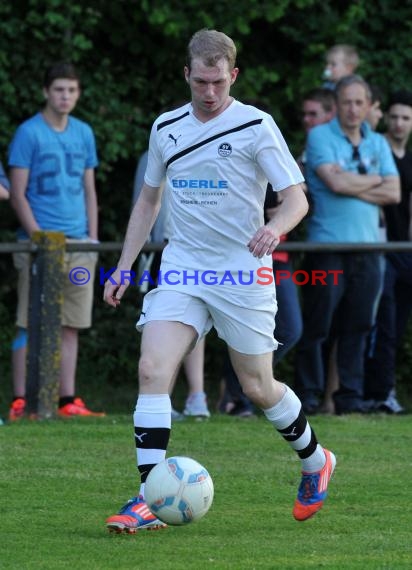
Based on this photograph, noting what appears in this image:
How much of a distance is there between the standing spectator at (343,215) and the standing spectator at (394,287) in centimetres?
41

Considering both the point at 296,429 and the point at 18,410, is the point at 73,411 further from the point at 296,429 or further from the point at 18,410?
the point at 296,429

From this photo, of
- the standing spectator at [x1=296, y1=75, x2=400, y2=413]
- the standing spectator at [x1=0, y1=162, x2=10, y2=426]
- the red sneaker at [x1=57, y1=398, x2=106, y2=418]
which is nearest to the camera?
the standing spectator at [x1=0, y1=162, x2=10, y2=426]

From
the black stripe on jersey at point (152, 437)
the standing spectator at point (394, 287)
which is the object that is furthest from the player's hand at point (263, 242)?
the standing spectator at point (394, 287)

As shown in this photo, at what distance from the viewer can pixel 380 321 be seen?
12062 mm

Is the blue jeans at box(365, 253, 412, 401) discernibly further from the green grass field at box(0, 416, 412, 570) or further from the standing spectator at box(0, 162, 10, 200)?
the standing spectator at box(0, 162, 10, 200)

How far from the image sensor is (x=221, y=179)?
6980 mm

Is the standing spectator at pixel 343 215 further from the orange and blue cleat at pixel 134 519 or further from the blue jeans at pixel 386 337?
the orange and blue cleat at pixel 134 519

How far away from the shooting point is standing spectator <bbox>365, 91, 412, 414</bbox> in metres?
11.9

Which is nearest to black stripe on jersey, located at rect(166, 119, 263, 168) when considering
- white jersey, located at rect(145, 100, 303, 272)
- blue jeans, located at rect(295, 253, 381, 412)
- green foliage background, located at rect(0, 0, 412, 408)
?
white jersey, located at rect(145, 100, 303, 272)

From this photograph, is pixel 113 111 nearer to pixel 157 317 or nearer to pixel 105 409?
pixel 105 409

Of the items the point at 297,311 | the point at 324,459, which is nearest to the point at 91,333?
the point at 297,311

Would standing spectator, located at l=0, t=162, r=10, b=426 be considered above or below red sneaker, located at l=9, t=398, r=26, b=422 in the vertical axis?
above

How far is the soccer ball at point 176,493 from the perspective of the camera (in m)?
6.60

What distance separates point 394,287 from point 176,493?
585cm
